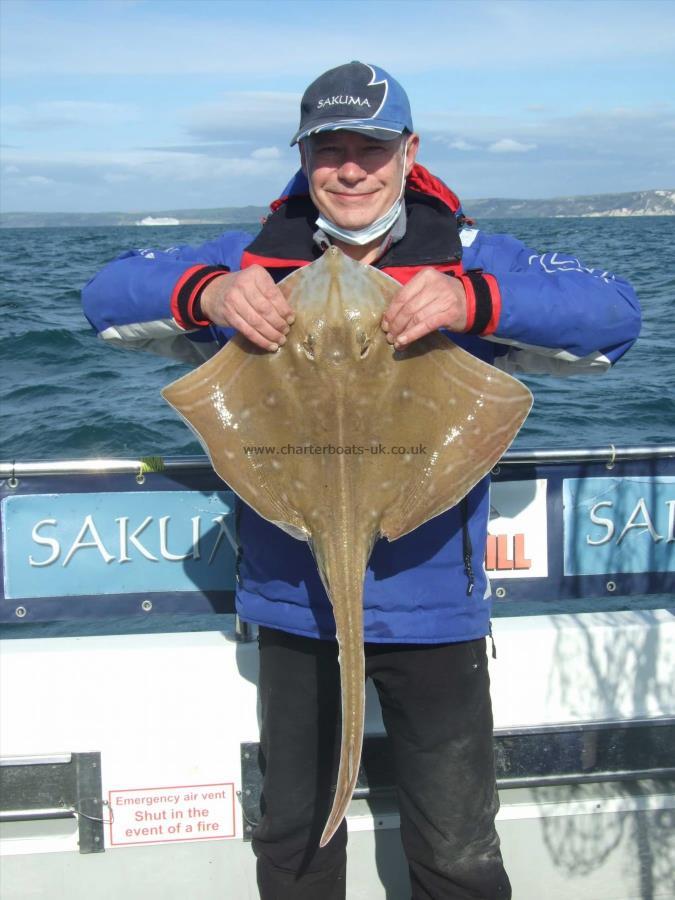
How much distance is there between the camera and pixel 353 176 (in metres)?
2.75

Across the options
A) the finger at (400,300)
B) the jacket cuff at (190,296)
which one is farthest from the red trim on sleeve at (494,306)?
the jacket cuff at (190,296)

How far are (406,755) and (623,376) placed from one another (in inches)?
510

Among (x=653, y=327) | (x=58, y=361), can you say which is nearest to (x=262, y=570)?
(x=58, y=361)

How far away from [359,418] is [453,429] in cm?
26

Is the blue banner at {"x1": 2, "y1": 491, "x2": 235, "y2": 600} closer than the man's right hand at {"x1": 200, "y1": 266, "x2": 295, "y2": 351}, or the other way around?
the man's right hand at {"x1": 200, "y1": 266, "x2": 295, "y2": 351}

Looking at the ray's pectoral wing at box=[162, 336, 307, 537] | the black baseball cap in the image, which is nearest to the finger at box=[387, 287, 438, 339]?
the ray's pectoral wing at box=[162, 336, 307, 537]

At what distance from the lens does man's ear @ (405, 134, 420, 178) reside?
9.53ft

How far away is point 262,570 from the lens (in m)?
2.85

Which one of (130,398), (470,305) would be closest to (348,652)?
(470,305)

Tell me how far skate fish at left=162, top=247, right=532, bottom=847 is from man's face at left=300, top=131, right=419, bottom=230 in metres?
0.44

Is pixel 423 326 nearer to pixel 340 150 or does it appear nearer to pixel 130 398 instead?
pixel 340 150

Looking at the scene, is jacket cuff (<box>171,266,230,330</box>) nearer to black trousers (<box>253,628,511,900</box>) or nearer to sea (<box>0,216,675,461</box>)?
black trousers (<box>253,628,511,900</box>)

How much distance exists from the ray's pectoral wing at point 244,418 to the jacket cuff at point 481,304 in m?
0.56

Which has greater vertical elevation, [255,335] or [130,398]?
[255,335]
